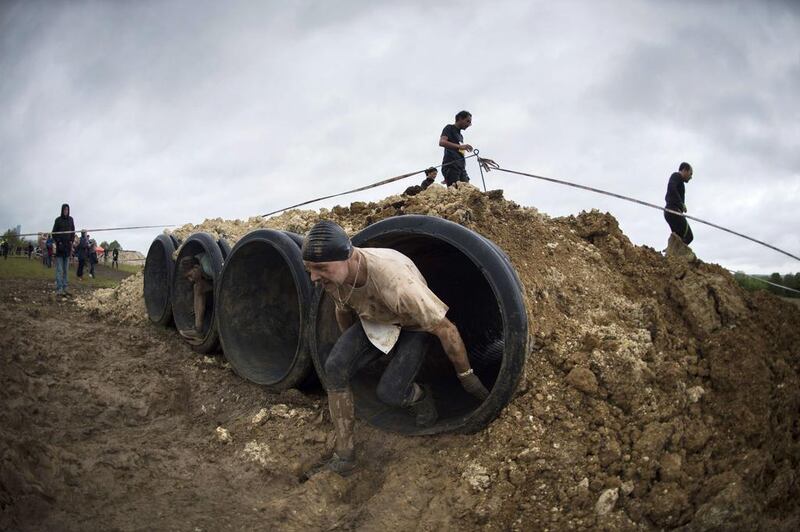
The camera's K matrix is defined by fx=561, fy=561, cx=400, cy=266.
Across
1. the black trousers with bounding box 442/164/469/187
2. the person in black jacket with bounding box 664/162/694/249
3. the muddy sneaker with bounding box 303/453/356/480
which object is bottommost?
the muddy sneaker with bounding box 303/453/356/480

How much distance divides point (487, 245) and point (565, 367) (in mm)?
864

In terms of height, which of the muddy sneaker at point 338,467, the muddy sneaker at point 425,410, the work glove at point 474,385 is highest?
the work glove at point 474,385

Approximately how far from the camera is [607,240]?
4.95 m

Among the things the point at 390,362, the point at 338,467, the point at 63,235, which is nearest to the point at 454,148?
the point at 390,362

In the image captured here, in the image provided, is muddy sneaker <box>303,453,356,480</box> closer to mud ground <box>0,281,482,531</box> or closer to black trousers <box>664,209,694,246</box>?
mud ground <box>0,281,482,531</box>

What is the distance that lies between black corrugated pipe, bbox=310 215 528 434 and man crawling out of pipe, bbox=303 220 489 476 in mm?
215

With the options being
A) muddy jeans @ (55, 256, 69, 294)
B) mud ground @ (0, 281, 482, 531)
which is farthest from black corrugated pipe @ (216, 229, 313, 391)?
muddy jeans @ (55, 256, 69, 294)

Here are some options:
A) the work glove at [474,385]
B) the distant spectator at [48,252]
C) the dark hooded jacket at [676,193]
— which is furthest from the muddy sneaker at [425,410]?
the distant spectator at [48,252]

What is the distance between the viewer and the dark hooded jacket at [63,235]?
8.88m

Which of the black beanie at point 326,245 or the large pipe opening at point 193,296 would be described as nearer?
the black beanie at point 326,245

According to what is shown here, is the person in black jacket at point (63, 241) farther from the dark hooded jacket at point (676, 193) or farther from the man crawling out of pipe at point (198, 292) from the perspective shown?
A: the dark hooded jacket at point (676, 193)

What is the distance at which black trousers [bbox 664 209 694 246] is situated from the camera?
21.9ft

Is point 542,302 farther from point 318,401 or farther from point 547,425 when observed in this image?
point 318,401

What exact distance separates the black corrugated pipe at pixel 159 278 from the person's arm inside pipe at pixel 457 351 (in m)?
4.07
